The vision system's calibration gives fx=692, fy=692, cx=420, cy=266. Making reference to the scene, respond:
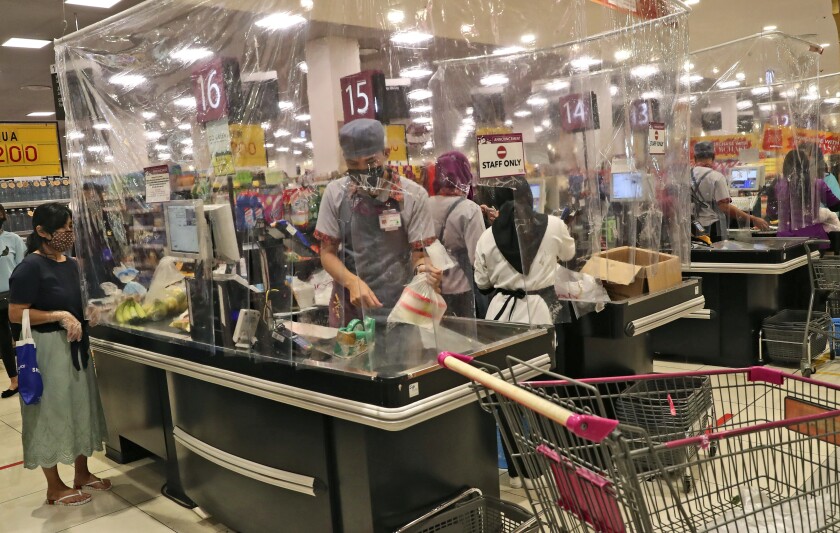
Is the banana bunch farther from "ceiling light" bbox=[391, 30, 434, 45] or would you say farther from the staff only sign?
"ceiling light" bbox=[391, 30, 434, 45]

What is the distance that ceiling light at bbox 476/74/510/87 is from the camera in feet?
10.7

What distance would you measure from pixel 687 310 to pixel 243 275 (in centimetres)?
261

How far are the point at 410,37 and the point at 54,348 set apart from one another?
8.60 ft

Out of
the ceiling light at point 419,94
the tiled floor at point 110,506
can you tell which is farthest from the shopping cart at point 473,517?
the ceiling light at point 419,94

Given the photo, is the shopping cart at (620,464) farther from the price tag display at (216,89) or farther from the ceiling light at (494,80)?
the ceiling light at (494,80)

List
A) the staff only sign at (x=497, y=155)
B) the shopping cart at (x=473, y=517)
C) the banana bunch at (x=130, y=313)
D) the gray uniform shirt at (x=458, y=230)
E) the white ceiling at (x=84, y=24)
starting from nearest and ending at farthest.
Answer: the shopping cart at (x=473, y=517) < the gray uniform shirt at (x=458, y=230) < the staff only sign at (x=497, y=155) < the banana bunch at (x=130, y=313) < the white ceiling at (x=84, y=24)

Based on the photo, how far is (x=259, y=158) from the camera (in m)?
2.87

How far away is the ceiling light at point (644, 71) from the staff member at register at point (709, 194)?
268 centimetres

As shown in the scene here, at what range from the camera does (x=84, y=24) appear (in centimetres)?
795

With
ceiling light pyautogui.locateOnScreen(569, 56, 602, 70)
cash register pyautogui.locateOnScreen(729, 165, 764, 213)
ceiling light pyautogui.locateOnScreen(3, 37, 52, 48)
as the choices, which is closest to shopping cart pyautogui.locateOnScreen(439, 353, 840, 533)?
ceiling light pyautogui.locateOnScreen(569, 56, 602, 70)

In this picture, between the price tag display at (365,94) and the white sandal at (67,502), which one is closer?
the price tag display at (365,94)

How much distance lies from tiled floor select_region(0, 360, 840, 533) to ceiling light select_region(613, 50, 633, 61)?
2.44 metres

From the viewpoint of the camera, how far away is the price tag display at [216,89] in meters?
2.90

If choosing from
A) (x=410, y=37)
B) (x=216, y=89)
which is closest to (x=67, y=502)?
(x=216, y=89)
